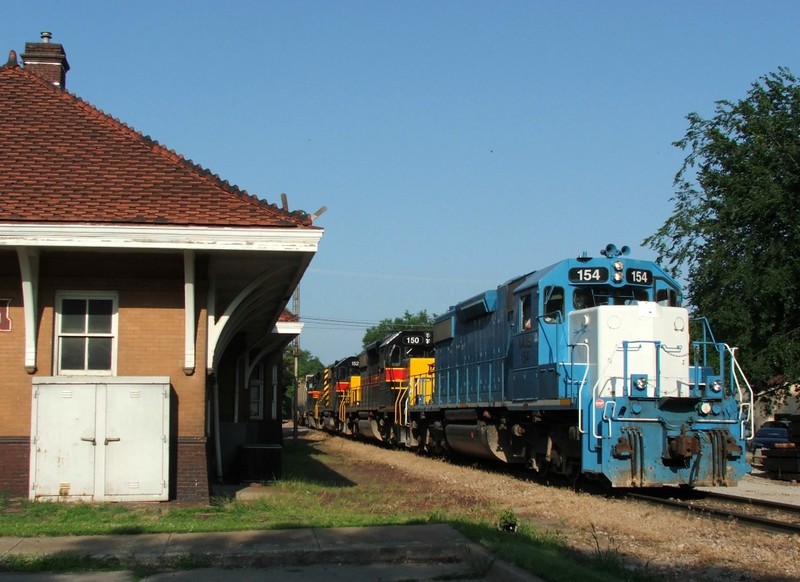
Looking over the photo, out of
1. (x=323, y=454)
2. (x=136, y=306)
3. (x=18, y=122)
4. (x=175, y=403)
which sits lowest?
(x=323, y=454)

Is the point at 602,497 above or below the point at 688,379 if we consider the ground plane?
below

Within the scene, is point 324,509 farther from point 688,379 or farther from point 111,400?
point 688,379

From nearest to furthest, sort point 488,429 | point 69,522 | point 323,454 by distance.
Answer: point 69,522 → point 488,429 → point 323,454

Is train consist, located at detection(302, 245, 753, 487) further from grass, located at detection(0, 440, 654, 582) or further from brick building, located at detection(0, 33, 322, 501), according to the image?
brick building, located at detection(0, 33, 322, 501)

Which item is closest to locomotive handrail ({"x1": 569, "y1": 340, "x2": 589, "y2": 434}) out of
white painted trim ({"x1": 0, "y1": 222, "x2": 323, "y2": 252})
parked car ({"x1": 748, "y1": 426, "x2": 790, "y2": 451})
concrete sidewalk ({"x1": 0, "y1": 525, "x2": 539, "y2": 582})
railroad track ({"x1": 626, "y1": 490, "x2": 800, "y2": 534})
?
railroad track ({"x1": 626, "y1": 490, "x2": 800, "y2": 534})

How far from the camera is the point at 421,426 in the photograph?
2559 cm

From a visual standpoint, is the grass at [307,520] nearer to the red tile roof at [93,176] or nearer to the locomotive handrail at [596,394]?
the locomotive handrail at [596,394]

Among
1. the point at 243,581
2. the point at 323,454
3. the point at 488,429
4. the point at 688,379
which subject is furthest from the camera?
the point at 323,454

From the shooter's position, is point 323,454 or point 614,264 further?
point 323,454

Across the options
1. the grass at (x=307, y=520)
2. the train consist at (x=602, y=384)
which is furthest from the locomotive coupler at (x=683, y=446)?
the grass at (x=307, y=520)

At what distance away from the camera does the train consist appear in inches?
528

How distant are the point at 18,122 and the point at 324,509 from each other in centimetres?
709

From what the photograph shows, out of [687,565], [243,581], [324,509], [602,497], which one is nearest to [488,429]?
[602,497]

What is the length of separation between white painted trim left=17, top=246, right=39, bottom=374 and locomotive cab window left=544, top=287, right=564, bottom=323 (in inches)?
315
